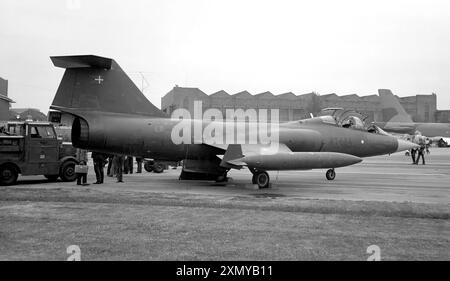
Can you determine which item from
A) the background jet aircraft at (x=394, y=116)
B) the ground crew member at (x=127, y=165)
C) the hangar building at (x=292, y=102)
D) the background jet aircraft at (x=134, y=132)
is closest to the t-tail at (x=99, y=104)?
the background jet aircraft at (x=134, y=132)

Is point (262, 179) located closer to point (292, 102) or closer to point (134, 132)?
Answer: point (134, 132)

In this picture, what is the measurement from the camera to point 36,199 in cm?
934

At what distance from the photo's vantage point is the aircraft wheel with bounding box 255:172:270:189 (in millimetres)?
12938

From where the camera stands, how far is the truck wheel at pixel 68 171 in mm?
14391

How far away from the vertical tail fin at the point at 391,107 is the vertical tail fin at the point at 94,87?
3383cm

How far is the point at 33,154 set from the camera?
44.8 feet

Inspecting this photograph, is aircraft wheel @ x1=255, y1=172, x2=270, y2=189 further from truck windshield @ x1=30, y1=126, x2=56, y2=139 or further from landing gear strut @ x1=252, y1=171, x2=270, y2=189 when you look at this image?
truck windshield @ x1=30, y1=126, x2=56, y2=139

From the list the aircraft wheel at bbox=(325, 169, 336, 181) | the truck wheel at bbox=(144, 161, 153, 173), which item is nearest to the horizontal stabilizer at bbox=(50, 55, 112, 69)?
the truck wheel at bbox=(144, 161, 153, 173)

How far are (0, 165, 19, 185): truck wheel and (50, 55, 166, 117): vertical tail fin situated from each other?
2.81 meters

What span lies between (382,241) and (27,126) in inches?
485
